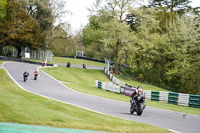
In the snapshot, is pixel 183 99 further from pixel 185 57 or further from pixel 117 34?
pixel 117 34

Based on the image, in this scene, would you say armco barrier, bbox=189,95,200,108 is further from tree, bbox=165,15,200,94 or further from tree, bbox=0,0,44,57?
tree, bbox=0,0,44,57

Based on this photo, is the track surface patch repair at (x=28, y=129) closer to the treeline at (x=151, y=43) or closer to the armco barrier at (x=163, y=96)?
the armco barrier at (x=163, y=96)

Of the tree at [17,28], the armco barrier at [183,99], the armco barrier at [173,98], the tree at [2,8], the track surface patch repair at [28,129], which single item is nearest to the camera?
the track surface patch repair at [28,129]

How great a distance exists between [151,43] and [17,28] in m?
28.4

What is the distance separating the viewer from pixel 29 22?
195 ft

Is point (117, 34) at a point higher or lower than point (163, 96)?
higher

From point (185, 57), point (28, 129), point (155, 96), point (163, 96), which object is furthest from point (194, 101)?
point (185, 57)

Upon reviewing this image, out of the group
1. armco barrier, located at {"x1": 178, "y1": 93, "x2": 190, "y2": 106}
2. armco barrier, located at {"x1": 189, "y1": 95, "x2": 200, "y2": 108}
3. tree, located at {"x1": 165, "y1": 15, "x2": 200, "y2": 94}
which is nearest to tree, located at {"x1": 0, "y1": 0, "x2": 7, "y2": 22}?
tree, located at {"x1": 165, "y1": 15, "x2": 200, "y2": 94}

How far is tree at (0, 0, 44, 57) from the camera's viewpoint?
56.9 m

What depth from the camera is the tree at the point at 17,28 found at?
5694 cm

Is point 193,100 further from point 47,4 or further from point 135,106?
point 47,4

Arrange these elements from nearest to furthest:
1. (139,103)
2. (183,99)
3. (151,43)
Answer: (139,103) → (183,99) → (151,43)

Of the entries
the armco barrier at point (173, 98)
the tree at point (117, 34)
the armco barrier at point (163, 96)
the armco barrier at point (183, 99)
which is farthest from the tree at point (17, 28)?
the armco barrier at point (183, 99)

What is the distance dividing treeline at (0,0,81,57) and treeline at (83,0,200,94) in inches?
571
